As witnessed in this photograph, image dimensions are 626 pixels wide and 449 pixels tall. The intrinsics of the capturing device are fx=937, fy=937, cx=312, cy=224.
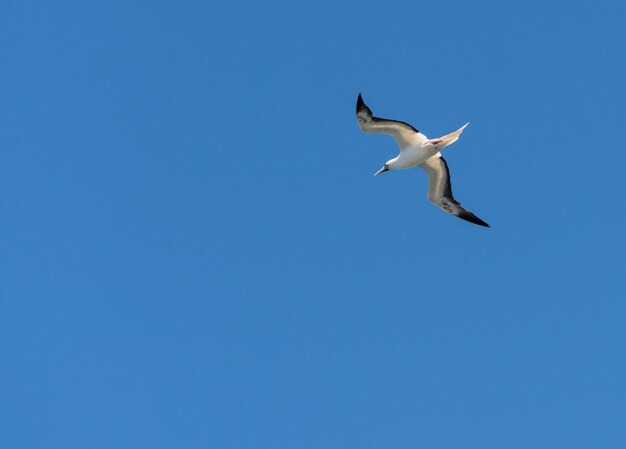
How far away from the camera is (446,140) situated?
127 feet

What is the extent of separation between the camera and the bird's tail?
→ 38375mm

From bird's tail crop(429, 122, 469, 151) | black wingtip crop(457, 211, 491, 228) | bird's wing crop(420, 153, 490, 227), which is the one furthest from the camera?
black wingtip crop(457, 211, 491, 228)

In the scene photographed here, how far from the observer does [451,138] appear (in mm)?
38594

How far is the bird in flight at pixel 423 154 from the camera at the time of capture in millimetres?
39125

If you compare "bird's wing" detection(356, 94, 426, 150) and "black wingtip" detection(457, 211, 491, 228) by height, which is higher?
"bird's wing" detection(356, 94, 426, 150)

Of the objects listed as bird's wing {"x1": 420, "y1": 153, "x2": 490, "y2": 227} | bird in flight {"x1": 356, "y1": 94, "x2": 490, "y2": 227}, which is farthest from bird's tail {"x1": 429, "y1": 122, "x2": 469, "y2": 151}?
bird's wing {"x1": 420, "y1": 153, "x2": 490, "y2": 227}

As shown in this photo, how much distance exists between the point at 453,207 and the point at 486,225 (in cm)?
178

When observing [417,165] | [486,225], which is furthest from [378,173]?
[486,225]

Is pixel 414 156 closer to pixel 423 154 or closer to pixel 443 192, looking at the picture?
pixel 423 154

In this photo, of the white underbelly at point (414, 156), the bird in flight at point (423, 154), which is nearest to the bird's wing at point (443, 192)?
the bird in flight at point (423, 154)

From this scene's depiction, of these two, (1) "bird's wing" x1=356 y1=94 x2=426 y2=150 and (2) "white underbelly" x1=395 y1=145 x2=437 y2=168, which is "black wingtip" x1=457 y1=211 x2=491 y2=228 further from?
(1) "bird's wing" x1=356 y1=94 x2=426 y2=150

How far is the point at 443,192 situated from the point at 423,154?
12.6 ft

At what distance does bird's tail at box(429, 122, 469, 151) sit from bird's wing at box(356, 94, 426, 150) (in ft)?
3.09

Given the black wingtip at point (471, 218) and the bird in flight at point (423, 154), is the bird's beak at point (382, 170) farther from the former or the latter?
the black wingtip at point (471, 218)
